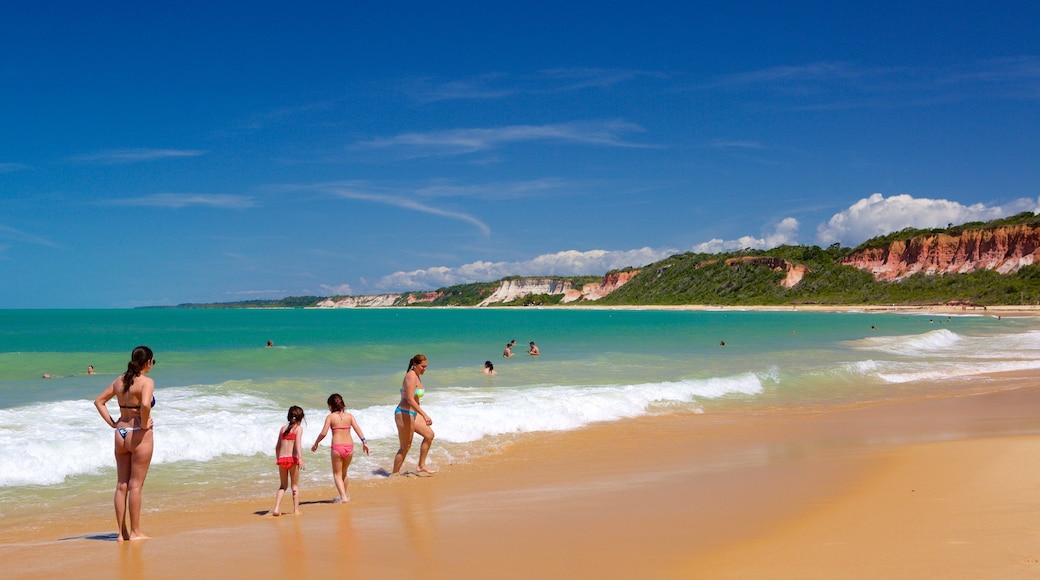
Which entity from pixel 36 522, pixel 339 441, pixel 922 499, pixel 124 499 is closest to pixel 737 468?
pixel 922 499

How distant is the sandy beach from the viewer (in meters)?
5.56

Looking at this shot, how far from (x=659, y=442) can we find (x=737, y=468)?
2814mm

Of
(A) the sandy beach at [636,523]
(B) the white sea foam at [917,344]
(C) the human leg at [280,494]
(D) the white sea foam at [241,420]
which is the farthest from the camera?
(B) the white sea foam at [917,344]

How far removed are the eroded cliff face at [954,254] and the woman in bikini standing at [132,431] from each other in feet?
385

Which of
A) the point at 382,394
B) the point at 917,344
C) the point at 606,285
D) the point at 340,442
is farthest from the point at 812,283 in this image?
the point at 340,442

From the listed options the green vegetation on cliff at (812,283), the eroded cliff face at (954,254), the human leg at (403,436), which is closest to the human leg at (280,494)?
the human leg at (403,436)

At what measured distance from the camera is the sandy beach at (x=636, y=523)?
219 inches

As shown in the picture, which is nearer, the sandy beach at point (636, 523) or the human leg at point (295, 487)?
the sandy beach at point (636, 523)

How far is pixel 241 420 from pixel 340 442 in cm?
504

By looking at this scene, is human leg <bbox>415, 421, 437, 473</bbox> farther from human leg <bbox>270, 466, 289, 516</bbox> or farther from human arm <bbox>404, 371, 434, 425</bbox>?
human leg <bbox>270, 466, 289, 516</bbox>

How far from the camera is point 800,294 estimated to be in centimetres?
12488

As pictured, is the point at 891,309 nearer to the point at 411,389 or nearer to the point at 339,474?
the point at 411,389

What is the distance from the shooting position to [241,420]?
42.1ft

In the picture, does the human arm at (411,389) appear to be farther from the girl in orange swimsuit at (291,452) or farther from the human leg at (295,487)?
the human leg at (295,487)
